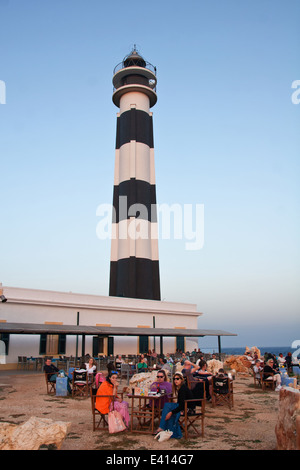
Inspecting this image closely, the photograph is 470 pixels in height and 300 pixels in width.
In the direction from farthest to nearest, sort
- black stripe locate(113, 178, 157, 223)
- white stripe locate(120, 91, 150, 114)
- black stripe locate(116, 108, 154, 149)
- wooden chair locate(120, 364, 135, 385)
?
white stripe locate(120, 91, 150, 114) → black stripe locate(116, 108, 154, 149) → black stripe locate(113, 178, 157, 223) → wooden chair locate(120, 364, 135, 385)

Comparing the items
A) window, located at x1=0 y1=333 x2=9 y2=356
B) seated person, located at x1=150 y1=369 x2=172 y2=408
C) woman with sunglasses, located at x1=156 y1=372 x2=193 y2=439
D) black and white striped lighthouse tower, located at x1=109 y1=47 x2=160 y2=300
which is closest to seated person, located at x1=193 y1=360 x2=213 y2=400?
seated person, located at x1=150 y1=369 x2=172 y2=408

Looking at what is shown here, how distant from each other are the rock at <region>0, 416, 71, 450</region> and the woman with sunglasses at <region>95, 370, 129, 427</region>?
190cm

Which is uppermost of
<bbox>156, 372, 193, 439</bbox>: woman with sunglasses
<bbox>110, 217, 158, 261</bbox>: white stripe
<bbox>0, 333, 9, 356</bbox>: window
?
<bbox>110, 217, 158, 261</bbox>: white stripe

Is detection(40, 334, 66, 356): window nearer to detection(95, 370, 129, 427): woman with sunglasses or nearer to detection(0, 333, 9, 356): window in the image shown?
detection(0, 333, 9, 356): window

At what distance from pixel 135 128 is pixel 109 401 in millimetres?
24064

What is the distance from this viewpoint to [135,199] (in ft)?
87.7

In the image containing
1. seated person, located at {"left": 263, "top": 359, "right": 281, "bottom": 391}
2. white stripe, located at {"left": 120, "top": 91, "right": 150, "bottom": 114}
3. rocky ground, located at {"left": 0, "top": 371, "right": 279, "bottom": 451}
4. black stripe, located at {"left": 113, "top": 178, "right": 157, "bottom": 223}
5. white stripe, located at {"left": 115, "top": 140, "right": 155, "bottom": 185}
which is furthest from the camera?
white stripe, located at {"left": 120, "top": 91, "right": 150, "bottom": 114}

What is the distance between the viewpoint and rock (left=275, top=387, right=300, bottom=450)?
4.63 metres

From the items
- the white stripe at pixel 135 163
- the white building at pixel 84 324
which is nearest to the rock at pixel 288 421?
the white building at pixel 84 324

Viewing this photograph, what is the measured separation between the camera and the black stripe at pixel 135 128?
28.2 meters

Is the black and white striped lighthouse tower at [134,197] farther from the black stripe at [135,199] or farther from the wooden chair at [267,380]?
the wooden chair at [267,380]

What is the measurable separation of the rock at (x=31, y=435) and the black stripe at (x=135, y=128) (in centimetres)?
2496

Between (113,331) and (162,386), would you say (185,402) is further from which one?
(113,331)
